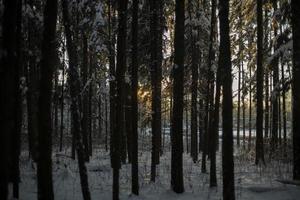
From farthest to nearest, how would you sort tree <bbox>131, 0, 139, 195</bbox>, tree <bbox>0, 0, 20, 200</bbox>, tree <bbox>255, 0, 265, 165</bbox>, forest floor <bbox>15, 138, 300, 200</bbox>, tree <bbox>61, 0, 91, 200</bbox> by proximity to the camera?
tree <bbox>255, 0, 265, 165</bbox> → tree <bbox>131, 0, 139, 195</bbox> → forest floor <bbox>15, 138, 300, 200</bbox> → tree <bbox>61, 0, 91, 200</bbox> → tree <bbox>0, 0, 20, 200</bbox>

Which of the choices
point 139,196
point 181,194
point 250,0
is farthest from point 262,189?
point 250,0

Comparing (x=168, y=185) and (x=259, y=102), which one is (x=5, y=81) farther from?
(x=259, y=102)

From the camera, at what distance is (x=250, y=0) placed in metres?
20.2

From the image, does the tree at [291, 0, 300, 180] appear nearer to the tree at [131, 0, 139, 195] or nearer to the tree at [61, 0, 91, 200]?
the tree at [131, 0, 139, 195]

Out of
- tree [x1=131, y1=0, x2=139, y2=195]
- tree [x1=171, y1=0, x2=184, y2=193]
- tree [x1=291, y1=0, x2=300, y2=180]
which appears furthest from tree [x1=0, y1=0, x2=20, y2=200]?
tree [x1=291, y1=0, x2=300, y2=180]

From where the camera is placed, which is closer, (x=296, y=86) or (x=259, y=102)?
(x=296, y=86)

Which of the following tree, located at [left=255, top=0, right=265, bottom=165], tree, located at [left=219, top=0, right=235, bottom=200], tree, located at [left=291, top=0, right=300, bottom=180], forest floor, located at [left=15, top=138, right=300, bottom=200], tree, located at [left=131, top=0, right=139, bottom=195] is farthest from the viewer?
tree, located at [left=255, top=0, right=265, bottom=165]

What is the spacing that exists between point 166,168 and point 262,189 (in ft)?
23.1

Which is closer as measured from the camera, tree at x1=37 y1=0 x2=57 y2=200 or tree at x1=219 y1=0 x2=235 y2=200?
tree at x1=37 y1=0 x2=57 y2=200

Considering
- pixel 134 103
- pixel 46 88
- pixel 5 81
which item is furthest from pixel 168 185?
pixel 5 81

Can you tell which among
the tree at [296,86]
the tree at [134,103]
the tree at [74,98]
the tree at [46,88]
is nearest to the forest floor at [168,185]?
the tree at [134,103]

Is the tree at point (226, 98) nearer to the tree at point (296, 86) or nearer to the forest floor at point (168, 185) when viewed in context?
the forest floor at point (168, 185)

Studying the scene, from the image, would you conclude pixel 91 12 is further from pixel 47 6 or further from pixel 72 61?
pixel 47 6

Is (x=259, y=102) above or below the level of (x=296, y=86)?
below
